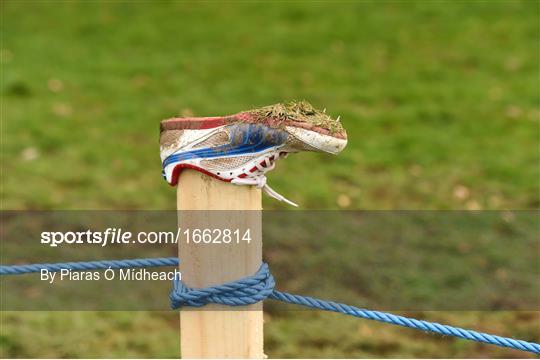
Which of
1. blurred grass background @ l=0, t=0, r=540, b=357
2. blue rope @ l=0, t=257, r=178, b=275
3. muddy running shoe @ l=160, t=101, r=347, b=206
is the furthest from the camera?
blurred grass background @ l=0, t=0, r=540, b=357

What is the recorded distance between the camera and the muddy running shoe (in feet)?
5.73

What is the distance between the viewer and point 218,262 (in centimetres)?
180

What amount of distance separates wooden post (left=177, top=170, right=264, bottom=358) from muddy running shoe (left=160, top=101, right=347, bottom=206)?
1.2 inches

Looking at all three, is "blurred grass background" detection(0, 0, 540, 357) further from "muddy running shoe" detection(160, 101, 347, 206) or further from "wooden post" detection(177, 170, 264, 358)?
"muddy running shoe" detection(160, 101, 347, 206)

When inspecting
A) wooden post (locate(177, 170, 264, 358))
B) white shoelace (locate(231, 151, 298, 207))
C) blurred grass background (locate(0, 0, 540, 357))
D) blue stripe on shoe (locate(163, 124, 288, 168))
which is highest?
blurred grass background (locate(0, 0, 540, 357))

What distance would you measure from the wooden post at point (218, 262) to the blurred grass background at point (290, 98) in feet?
6.59

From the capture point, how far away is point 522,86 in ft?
22.4

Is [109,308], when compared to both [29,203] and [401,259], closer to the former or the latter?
[29,203]

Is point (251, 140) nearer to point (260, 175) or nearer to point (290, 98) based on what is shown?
point (260, 175)

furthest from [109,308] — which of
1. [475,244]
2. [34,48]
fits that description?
[34,48]

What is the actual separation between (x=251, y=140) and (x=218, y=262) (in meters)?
0.28

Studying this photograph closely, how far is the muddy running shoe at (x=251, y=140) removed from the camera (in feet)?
5.73

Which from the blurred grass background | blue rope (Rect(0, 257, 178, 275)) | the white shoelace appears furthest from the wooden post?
the blurred grass background

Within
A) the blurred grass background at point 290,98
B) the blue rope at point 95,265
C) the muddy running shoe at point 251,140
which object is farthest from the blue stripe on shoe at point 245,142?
the blurred grass background at point 290,98
